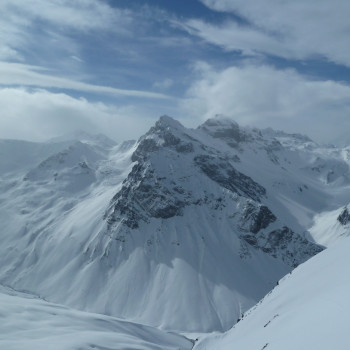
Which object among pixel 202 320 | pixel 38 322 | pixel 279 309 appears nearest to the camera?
pixel 279 309

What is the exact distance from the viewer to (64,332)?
95.1 meters

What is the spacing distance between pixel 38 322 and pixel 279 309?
7828cm

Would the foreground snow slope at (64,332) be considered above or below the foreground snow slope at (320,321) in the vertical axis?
below

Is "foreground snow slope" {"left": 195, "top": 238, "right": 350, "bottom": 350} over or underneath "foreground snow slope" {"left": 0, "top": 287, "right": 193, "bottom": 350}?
over

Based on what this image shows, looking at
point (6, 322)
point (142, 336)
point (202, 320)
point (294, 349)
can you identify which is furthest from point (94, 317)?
point (294, 349)

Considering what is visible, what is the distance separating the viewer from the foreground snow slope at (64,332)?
81.7 metres

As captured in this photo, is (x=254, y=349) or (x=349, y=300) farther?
(x=254, y=349)

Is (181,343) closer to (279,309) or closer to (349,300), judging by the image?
(279,309)

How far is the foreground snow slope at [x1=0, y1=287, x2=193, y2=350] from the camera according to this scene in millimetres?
81688

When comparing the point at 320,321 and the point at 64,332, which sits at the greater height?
the point at 320,321

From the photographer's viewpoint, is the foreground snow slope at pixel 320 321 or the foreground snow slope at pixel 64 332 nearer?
the foreground snow slope at pixel 320 321

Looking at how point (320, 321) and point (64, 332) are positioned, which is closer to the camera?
point (320, 321)

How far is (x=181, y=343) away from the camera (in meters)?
135

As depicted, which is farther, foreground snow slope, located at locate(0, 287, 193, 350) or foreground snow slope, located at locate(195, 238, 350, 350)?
foreground snow slope, located at locate(0, 287, 193, 350)
